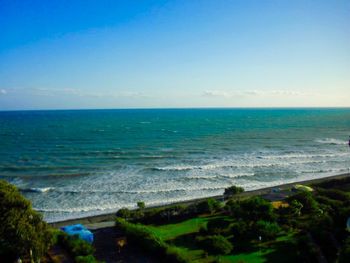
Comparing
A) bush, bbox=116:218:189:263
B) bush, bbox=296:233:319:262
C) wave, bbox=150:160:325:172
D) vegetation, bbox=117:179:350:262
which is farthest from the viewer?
wave, bbox=150:160:325:172

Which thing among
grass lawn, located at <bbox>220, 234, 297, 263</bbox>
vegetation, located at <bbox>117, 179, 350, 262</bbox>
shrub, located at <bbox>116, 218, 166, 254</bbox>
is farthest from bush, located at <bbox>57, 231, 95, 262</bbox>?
grass lawn, located at <bbox>220, 234, 297, 263</bbox>

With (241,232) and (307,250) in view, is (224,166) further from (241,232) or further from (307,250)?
(307,250)

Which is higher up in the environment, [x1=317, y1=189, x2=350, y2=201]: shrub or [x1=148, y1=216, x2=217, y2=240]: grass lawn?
[x1=317, y1=189, x2=350, y2=201]: shrub

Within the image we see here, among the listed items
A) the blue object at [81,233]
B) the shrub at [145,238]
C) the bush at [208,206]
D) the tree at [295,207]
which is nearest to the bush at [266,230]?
the tree at [295,207]

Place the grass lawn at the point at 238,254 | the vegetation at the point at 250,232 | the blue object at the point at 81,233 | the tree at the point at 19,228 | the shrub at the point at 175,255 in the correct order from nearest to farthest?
the tree at the point at 19,228 < the shrub at the point at 175,255 < the vegetation at the point at 250,232 < the grass lawn at the point at 238,254 < the blue object at the point at 81,233

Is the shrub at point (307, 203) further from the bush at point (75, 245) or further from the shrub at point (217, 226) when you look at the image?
the bush at point (75, 245)

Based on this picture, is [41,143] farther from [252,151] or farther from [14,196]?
[14,196]

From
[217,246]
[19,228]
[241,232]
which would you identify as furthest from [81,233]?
[241,232]

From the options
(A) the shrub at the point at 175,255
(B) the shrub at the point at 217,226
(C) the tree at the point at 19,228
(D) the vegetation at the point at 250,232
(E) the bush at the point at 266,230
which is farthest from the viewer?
(B) the shrub at the point at 217,226

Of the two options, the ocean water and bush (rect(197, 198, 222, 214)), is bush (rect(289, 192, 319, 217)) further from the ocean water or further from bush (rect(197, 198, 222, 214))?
the ocean water
